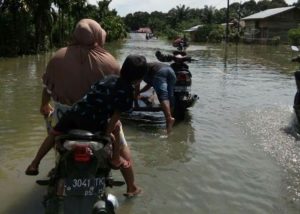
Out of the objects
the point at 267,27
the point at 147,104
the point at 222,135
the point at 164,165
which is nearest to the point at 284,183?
the point at 164,165

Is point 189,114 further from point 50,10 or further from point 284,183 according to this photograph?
point 50,10

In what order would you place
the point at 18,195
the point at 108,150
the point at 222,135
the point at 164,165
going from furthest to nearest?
the point at 222,135 → the point at 164,165 → the point at 18,195 → the point at 108,150

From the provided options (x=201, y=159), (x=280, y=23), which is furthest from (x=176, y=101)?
(x=280, y=23)

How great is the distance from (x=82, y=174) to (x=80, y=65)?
47.3 inches

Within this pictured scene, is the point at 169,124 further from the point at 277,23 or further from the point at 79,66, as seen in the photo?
the point at 277,23

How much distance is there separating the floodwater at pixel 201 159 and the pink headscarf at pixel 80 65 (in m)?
1.28

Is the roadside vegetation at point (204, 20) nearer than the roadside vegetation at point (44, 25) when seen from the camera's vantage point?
No

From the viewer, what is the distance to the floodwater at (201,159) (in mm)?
5422

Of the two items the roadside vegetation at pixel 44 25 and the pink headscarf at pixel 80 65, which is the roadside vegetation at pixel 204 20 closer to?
the roadside vegetation at pixel 44 25

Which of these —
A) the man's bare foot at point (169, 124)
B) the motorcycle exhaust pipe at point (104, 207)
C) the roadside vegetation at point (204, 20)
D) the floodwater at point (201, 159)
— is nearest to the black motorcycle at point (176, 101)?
the floodwater at point (201, 159)

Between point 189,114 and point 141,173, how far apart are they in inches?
168

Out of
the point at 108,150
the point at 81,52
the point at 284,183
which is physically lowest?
the point at 284,183

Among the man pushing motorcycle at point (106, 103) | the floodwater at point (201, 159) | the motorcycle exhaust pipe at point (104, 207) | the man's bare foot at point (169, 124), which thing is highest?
the man pushing motorcycle at point (106, 103)

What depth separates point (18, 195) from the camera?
18.1ft
